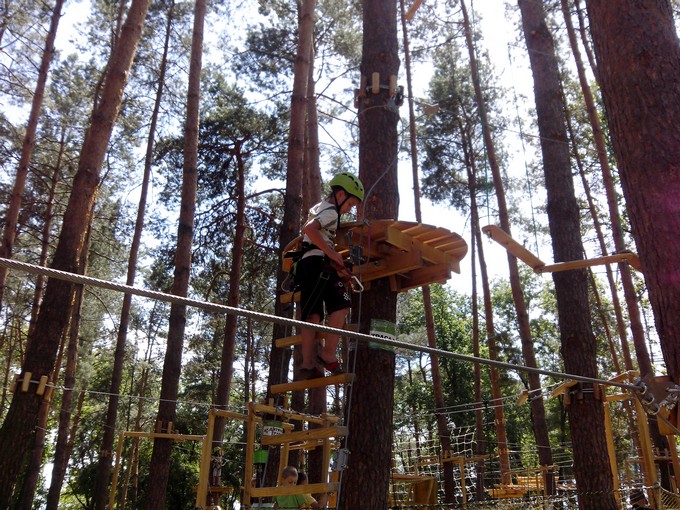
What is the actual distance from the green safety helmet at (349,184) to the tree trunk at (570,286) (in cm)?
314

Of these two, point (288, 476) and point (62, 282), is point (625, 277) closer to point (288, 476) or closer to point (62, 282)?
point (288, 476)

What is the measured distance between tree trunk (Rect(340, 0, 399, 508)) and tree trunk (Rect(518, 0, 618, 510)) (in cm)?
256

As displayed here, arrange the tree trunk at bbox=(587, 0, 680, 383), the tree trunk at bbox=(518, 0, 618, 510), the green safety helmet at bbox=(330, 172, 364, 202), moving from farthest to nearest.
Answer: the tree trunk at bbox=(518, 0, 618, 510) < the green safety helmet at bbox=(330, 172, 364, 202) < the tree trunk at bbox=(587, 0, 680, 383)

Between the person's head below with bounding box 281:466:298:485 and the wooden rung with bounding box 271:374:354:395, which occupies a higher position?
the wooden rung with bounding box 271:374:354:395

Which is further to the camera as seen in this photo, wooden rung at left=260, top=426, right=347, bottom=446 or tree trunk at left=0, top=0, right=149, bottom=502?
tree trunk at left=0, top=0, right=149, bottom=502

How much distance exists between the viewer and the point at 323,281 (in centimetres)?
404

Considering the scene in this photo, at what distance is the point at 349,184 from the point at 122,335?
9736mm

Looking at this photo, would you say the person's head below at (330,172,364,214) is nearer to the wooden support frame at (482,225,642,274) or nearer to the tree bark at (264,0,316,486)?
the wooden support frame at (482,225,642,274)

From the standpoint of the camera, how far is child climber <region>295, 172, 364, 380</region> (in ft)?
13.1

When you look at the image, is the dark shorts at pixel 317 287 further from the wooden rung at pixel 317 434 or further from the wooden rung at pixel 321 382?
the wooden rung at pixel 317 434

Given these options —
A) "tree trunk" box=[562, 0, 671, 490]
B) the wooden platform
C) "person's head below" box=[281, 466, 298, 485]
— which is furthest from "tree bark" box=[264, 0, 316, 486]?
"tree trunk" box=[562, 0, 671, 490]

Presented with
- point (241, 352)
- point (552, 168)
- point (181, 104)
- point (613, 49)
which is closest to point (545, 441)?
point (552, 168)

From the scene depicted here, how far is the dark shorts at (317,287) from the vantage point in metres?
4.04

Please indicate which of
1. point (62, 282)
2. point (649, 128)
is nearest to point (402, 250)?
point (649, 128)
